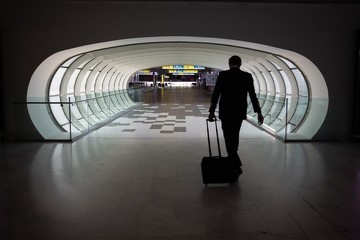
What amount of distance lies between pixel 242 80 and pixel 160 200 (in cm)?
185

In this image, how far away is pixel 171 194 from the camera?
4.17 meters

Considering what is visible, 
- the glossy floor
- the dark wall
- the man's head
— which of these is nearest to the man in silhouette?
the man's head

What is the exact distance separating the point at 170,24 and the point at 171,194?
4.30m

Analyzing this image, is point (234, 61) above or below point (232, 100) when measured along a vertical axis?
above

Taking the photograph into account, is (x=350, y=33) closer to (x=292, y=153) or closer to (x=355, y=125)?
(x=355, y=125)

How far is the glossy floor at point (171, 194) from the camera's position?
3.17 meters

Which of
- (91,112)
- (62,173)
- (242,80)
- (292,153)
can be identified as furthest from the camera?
(91,112)

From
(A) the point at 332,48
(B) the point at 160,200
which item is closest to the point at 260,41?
(A) the point at 332,48

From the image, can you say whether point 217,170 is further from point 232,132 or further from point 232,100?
point 232,100

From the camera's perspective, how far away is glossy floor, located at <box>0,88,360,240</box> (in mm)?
3174

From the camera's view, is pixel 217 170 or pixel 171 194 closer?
pixel 171 194

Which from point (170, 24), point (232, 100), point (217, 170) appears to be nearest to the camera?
point (217, 170)

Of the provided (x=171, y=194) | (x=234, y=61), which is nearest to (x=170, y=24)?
(x=234, y=61)

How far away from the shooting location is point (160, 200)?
3959mm
